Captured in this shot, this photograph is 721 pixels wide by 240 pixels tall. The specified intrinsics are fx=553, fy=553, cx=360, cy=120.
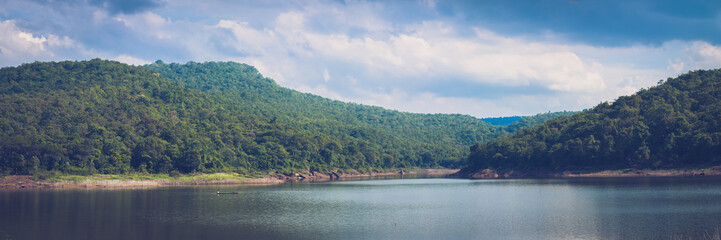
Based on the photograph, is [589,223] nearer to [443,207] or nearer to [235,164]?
[443,207]

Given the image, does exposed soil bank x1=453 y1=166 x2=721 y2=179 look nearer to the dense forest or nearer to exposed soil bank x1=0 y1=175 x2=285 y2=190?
the dense forest

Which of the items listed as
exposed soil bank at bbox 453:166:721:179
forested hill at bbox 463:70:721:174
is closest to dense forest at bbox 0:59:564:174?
exposed soil bank at bbox 453:166:721:179

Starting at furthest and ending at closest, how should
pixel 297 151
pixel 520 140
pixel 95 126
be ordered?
pixel 297 151 → pixel 520 140 → pixel 95 126

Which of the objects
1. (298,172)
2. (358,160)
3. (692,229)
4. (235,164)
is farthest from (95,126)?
(692,229)

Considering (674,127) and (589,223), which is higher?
(674,127)

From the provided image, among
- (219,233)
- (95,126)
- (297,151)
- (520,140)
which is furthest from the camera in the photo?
(297,151)

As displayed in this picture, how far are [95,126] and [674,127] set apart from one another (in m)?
115

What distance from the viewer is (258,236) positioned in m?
41.9

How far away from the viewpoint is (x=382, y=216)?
53.5 metres

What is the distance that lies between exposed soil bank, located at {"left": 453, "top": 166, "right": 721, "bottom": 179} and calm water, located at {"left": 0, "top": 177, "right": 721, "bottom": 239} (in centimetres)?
2036

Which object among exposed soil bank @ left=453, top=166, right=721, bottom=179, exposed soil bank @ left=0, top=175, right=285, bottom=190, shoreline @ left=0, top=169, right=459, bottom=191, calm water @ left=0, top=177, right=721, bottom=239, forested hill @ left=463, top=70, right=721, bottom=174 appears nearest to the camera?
calm water @ left=0, top=177, right=721, bottom=239

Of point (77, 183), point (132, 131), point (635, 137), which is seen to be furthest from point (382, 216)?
point (132, 131)

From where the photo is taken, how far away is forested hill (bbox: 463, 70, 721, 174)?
98.4 meters

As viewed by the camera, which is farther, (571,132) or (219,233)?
(571,132)
